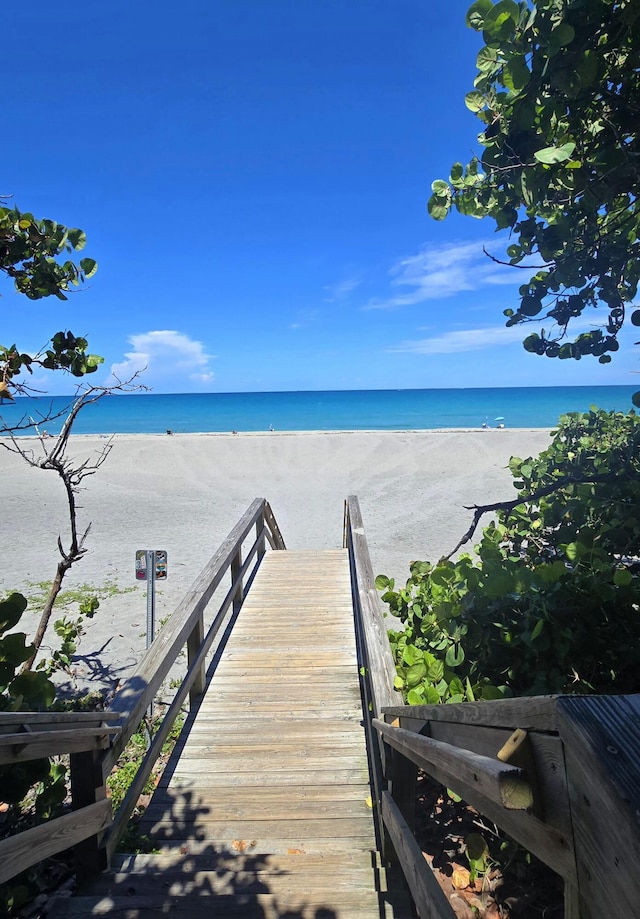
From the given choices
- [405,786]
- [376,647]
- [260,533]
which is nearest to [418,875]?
[405,786]

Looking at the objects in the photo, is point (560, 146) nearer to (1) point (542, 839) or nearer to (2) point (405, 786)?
(1) point (542, 839)

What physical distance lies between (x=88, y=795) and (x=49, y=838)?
437 millimetres

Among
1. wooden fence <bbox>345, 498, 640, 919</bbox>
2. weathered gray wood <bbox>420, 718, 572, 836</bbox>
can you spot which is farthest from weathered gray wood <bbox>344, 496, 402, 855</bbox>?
weathered gray wood <bbox>420, 718, 572, 836</bbox>

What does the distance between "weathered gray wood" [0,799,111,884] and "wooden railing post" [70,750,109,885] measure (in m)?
Result: 0.04

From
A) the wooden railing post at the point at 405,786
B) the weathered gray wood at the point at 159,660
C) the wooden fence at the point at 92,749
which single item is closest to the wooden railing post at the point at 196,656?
the wooden fence at the point at 92,749

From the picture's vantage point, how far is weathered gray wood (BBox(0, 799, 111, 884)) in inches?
58.4

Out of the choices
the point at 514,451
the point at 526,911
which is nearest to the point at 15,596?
the point at 526,911

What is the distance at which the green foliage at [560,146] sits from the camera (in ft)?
5.35

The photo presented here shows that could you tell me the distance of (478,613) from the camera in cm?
234

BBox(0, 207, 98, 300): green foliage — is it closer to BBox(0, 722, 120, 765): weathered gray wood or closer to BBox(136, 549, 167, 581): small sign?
BBox(0, 722, 120, 765): weathered gray wood

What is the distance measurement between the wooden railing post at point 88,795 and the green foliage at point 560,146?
2.58 m

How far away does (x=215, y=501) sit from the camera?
15469mm

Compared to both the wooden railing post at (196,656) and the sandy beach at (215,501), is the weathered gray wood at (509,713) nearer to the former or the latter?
the wooden railing post at (196,656)

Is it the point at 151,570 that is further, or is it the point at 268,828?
the point at 151,570
